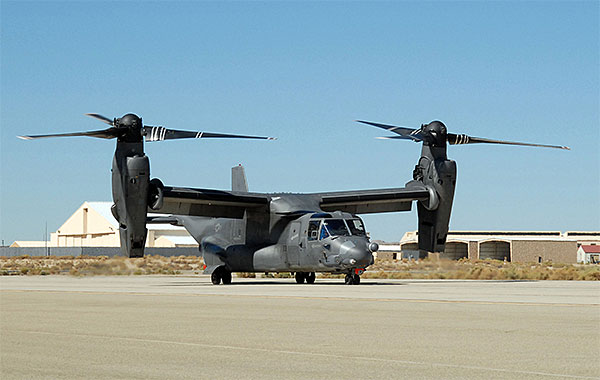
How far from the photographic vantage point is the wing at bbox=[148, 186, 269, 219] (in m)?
35.9

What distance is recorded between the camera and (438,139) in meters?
38.1

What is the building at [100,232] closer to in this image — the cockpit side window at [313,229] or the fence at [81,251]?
the fence at [81,251]

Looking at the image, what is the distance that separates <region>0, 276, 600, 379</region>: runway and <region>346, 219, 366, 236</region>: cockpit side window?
12962mm

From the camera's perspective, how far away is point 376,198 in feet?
130

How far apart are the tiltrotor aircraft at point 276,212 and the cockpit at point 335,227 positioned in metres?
0.04

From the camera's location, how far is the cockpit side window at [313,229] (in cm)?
3425

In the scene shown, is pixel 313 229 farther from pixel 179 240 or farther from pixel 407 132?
pixel 179 240

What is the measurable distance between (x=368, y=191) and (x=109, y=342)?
28412 mm

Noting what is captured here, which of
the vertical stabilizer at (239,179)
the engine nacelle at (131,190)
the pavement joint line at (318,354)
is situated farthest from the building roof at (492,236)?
the pavement joint line at (318,354)

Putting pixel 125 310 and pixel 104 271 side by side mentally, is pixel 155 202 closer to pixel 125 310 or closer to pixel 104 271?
pixel 104 271

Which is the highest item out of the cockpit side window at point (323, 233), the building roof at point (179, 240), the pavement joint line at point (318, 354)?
the building roof at point (179, 240)

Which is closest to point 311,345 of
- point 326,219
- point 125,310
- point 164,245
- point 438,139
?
point 125,310

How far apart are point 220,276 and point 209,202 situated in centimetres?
372

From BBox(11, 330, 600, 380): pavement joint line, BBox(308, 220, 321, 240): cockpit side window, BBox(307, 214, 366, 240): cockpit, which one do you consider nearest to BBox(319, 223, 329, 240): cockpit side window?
BBox(307, 214, 366, 240): cockpit
